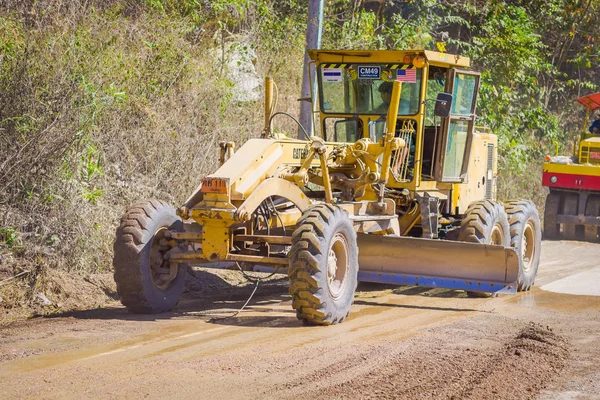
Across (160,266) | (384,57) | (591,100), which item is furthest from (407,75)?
(591,100)

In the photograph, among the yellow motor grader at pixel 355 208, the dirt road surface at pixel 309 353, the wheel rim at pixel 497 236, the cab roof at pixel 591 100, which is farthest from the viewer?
the cab roof at pixel 591 100

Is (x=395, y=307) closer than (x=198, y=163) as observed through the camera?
Yes

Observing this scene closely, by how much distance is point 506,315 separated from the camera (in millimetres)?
Result: 9086

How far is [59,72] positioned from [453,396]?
6.89 metres

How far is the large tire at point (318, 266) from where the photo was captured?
7.90 metres

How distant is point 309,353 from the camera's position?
22.7 feet

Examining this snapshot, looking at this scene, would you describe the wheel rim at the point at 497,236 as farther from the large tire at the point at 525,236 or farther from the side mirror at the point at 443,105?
the side mirror at the point at 443,105

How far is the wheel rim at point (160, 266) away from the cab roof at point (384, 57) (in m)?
3.32

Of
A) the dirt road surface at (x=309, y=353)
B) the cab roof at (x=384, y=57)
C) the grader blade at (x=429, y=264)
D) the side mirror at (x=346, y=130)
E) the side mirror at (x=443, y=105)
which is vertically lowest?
the dirt road surface at (x=309, y=353)

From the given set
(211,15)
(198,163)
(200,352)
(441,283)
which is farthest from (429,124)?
(211,15)

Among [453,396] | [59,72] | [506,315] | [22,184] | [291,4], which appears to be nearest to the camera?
[453,396]

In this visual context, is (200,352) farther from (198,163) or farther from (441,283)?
(198,163)

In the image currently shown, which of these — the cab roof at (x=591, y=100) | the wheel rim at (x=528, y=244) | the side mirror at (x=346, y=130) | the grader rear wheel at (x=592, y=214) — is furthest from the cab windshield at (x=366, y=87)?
the cab roof at (x=591, y=100)

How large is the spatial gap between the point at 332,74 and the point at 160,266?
11.5ft
